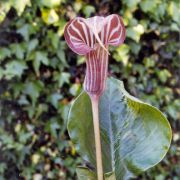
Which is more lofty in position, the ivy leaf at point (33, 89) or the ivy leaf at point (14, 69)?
the ivy leaf at point (14, 69)

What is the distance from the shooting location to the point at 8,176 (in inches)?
77.2

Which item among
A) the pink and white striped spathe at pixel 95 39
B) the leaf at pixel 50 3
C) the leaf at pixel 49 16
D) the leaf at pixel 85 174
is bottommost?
the leaf at pixel 49 16

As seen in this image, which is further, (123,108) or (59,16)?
(59,16)

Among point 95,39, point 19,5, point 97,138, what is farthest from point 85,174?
point 19,5

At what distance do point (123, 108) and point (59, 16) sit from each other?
4.16 ft

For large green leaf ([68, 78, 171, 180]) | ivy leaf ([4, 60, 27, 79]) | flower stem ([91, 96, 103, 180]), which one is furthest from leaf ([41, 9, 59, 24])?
flower stem ([91, 96, 103, 180])

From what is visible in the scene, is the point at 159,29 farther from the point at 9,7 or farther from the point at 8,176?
the point at 8,176

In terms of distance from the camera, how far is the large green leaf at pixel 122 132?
2.17ft

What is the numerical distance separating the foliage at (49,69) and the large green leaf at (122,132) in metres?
1.16

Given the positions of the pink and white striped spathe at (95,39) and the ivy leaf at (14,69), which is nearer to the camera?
the pink and white striped spathe at (95,39)

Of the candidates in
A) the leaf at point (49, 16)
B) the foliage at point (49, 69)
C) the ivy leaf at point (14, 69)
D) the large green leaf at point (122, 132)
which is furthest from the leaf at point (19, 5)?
the large green leaf at point (122, 132)

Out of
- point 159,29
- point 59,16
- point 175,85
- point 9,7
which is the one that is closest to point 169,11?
point 159,29

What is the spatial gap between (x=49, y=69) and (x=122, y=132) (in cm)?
128

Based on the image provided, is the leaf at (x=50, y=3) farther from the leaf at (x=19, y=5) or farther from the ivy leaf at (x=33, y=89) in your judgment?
the ivy leaf at (x=33, y=89)
